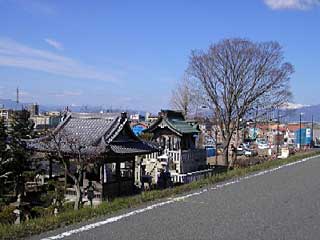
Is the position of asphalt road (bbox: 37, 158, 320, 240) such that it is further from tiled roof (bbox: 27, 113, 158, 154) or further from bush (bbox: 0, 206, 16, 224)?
tiled roof (bbox: 27, 113, 158, 154)

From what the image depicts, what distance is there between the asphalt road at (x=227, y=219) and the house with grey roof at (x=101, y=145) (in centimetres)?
490

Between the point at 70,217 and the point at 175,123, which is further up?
the point at 175,123

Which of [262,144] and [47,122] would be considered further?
[262,144]

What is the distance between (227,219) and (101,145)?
329 inches

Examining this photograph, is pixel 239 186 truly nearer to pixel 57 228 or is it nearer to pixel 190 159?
pixel 57 228

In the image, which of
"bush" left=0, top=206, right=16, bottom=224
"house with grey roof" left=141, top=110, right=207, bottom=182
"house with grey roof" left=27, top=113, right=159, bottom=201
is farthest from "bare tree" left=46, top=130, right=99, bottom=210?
"house with grey roof" left=141, top=110, right=207, bottom=182

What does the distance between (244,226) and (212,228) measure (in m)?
0.72

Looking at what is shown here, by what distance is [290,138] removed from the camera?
76250mm

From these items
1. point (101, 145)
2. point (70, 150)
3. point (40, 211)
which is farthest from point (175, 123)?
point (40, 211)

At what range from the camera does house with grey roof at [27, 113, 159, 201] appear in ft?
54.2

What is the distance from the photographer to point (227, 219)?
29.5 feet

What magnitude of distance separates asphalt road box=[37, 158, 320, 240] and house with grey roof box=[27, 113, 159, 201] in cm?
490

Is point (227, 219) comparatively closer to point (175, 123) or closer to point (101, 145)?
point (101, 145)

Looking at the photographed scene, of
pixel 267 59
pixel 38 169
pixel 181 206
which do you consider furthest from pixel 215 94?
pixel 181 206
